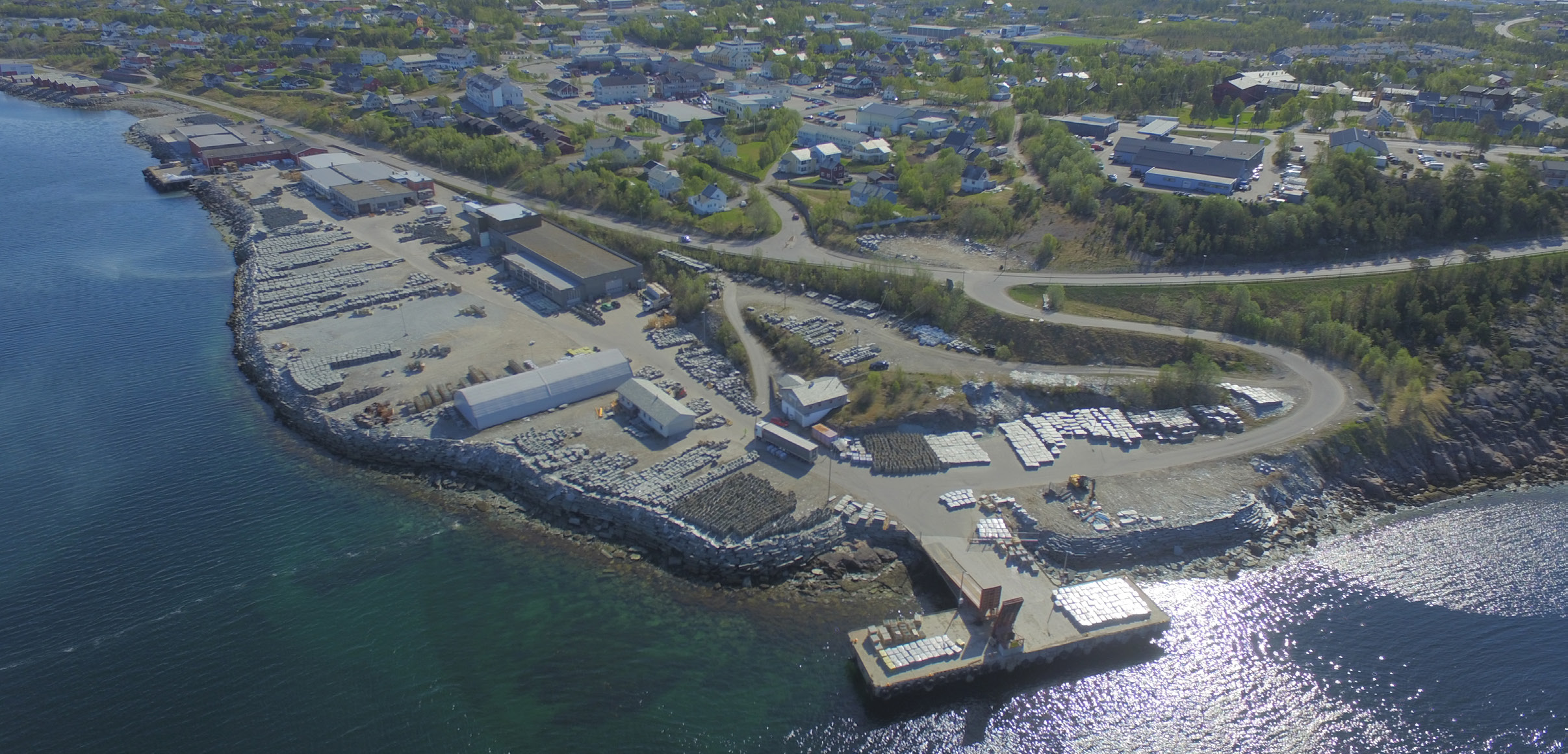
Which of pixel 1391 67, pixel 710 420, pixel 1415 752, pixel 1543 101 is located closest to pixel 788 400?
pixel 710 420

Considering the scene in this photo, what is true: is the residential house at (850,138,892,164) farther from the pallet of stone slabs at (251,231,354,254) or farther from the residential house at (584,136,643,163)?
the pallet of stone slabs at (251,231,354,254)

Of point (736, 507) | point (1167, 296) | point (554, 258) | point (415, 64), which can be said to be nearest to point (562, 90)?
point (415, 64)

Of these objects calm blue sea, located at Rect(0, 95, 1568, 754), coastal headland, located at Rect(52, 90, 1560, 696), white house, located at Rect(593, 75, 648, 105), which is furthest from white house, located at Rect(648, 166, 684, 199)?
calm blue sea, located at Rect(0, 95, 1568, 754)

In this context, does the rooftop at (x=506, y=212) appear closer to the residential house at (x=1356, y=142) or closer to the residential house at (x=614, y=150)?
the residential house at (x=614, y=150)

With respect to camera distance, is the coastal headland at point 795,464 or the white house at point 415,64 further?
the white house at point 415,64

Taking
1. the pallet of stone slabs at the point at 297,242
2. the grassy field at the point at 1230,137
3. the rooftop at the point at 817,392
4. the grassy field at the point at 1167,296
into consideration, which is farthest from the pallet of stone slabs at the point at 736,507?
the grassy field at the point at 1230,137

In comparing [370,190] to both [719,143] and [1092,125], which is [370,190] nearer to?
[719,143]
